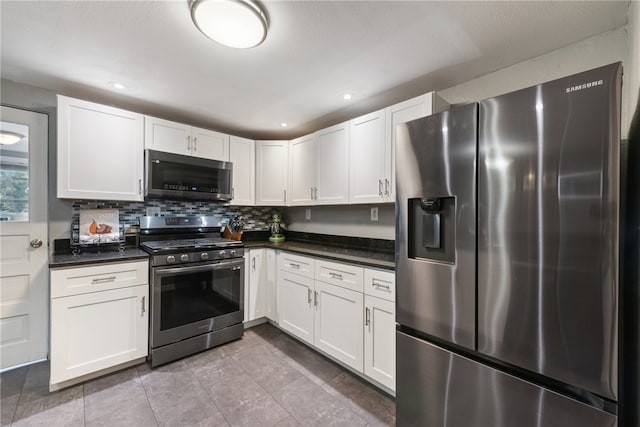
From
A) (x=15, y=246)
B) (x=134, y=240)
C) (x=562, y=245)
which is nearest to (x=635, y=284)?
(x=562, y=245)

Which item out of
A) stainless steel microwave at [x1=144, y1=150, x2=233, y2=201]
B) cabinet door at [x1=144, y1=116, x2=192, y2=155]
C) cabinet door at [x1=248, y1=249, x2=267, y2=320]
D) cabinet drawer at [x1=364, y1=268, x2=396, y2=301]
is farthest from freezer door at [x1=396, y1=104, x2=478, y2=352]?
cabinet door at [x1=144, y1=116, x2=192, y2=155]

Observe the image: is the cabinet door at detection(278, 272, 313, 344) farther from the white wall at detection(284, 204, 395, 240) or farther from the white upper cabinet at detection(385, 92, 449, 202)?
the white upper cabinet at detection(385, 92, 449, 202)

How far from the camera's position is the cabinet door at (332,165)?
7.95 ft

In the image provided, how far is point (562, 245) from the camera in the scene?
0.97 metres

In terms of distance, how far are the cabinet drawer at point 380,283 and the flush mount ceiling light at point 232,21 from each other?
1.56 meters

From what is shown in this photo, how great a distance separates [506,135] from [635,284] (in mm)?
722

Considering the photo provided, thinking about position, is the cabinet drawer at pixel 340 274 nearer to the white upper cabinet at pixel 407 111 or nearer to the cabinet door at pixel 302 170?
the white upper cabinet at pixel 407 111

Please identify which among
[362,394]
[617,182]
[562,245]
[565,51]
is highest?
[565,51]

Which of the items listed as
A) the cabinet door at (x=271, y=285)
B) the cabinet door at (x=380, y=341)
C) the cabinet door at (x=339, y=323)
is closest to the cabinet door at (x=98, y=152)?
the cabinet door at (x=271, y=285)

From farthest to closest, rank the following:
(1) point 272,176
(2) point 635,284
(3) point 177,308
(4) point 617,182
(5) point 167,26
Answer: (1) point 272,176 < (3) point 177,308 < (5) point 167,26 < (2) point 635,284 < (4) point 617,182

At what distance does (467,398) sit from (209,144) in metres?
2.88

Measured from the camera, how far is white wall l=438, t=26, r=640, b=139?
140 cm

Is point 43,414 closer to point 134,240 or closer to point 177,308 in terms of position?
point 177,308

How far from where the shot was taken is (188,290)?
2.31 m
